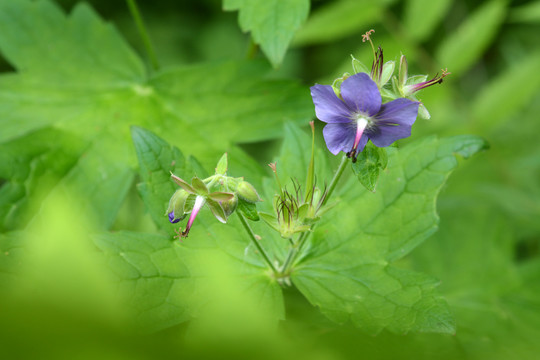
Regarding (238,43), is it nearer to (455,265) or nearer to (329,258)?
(455,265)

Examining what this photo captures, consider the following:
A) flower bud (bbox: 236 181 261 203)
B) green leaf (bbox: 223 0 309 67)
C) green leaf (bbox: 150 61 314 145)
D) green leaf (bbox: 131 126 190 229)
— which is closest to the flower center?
flower bud (bbox: 236 181 261 203)

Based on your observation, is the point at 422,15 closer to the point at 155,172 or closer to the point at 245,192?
the point at 155,172

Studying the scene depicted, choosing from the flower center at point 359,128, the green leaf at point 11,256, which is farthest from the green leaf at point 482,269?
the green leaf at point 11,256

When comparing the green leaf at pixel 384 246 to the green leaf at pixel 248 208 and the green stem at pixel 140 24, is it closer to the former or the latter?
the green leaf at pixel 248 208

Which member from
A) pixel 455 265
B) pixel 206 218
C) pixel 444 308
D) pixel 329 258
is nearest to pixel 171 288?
pixel 206 218

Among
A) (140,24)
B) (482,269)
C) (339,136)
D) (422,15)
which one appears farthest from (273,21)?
(482,269)
